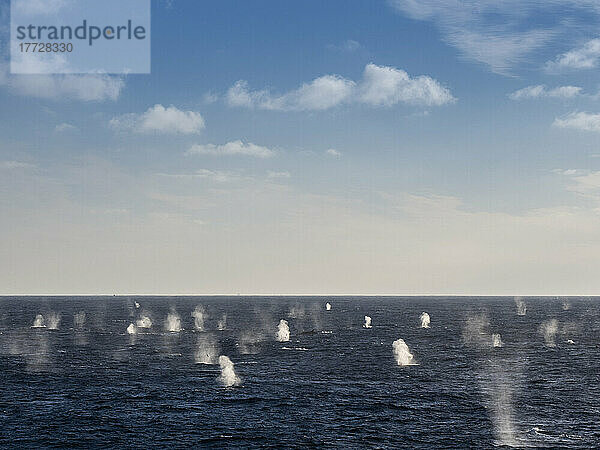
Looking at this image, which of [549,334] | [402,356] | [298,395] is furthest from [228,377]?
[549,334]

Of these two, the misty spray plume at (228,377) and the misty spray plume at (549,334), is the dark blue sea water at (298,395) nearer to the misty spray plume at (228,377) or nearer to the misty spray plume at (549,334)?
the misty spray plume at (228,377)

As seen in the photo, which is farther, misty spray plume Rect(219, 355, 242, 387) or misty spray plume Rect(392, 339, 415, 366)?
misty spray plume Rect(392, 339, 415, 366)

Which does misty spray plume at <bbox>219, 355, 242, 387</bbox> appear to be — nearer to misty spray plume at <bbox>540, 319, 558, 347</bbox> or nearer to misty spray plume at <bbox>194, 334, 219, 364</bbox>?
misty spray plume at <bbox>194, 334, 219, 364</bbox>

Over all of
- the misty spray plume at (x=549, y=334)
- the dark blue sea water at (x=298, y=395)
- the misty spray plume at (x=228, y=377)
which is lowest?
the misty spray plume at (x=549, y=334)

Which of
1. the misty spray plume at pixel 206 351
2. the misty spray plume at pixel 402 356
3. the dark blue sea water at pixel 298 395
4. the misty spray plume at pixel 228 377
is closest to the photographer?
the dark blue sea water at pixel 298 395

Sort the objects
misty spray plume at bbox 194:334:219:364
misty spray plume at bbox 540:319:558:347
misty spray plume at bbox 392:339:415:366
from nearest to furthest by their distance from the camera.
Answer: misty spray plume at bbox 392:339:415:366
misty spray plume at bbox 194:334:219:364
misty spray plume at bbox 540:319:558:347

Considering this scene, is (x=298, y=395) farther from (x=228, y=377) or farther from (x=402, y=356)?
(x=402, y=356)

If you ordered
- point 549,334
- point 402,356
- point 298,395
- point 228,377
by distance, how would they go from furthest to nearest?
1. point 549,334
2. point 402,356
3. point 228,377
4. point 298,395

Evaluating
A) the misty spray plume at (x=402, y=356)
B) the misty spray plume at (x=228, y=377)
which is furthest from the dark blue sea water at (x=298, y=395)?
the misty spray plume at (x=402, y=356)

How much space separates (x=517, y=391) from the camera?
3433 inches

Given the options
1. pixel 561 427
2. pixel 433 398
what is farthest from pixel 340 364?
pixel 561 427

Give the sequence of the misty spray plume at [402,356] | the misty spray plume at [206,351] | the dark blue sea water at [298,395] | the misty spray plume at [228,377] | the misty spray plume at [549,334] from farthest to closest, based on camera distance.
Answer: the misty spray plume at [549,334] → the misty spray plume at [206,351] → the misty spray plume at [402,356] → the misty spray plume at [228,377] → the dark blue sea water at [298,395]

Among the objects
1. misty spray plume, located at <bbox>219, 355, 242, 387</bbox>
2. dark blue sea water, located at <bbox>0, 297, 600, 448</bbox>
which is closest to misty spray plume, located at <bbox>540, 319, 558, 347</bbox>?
dark blue sea water, located at <bbox>0, 297, 600, 448</bbox>

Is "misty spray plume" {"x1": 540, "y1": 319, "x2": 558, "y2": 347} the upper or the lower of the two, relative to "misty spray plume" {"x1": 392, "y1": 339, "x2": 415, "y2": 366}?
lower
